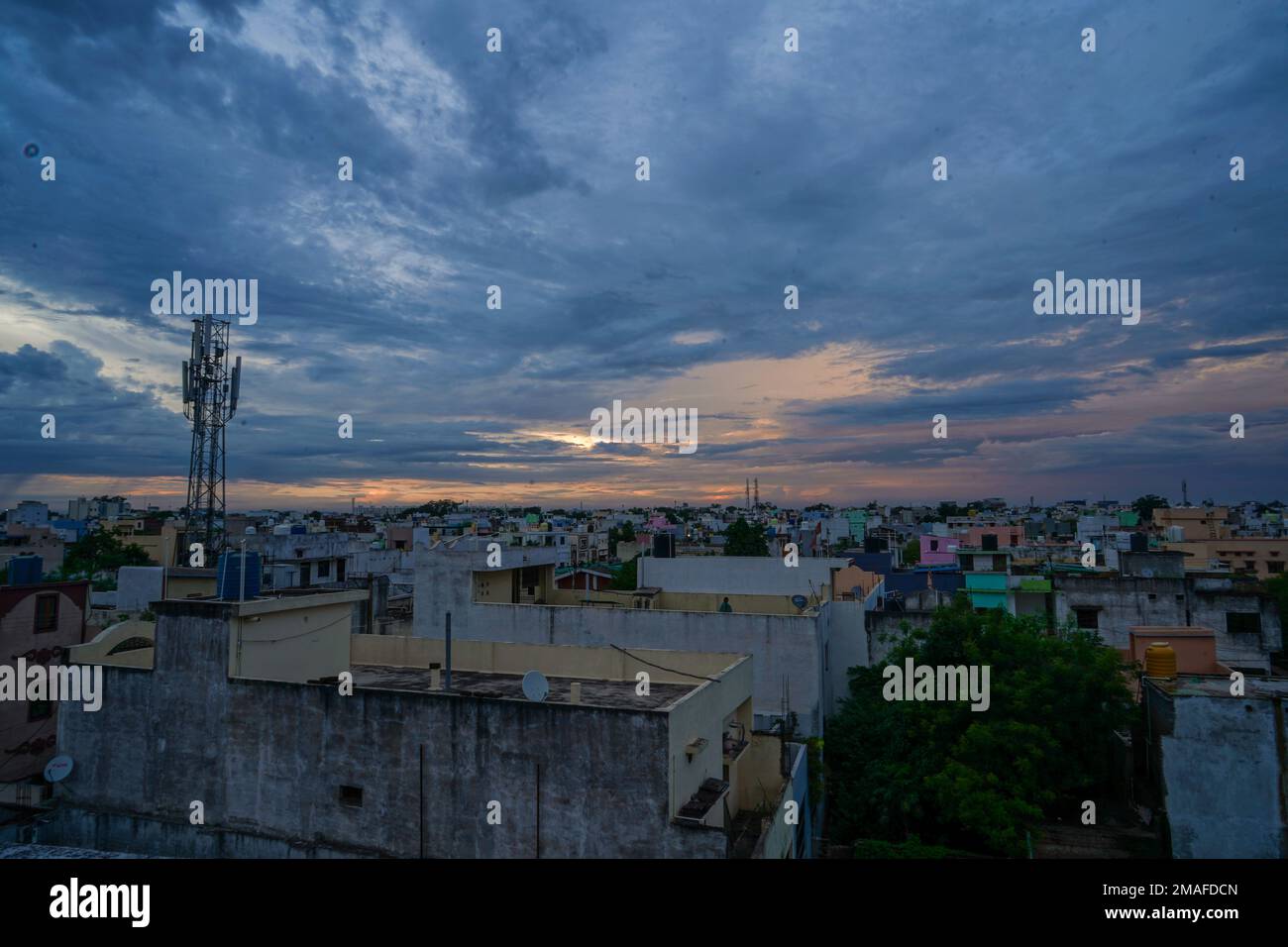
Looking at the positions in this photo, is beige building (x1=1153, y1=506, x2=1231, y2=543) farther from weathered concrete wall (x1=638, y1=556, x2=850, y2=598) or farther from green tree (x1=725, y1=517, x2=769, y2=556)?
weathered concrete wall (x1=638, y1=556, x2=850, y2=598)

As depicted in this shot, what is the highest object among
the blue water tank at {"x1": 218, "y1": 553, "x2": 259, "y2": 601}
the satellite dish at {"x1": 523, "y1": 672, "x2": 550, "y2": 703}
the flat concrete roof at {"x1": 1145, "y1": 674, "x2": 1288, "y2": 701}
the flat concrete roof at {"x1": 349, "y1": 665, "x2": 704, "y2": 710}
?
the blue water tank at {"x1": 218, "y1": 553, "x2": 259, "y2": 601}

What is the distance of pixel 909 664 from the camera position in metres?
23.1

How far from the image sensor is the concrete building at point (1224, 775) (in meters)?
14.3

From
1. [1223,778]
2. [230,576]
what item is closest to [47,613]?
[230,576]

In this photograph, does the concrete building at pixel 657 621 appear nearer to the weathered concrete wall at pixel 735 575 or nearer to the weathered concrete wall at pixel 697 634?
the weathered concrete wall at pixel 697 634

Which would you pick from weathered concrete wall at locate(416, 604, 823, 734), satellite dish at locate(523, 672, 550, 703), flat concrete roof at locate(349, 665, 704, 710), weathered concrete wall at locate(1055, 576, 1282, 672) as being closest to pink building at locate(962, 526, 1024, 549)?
weathered concrete wall at locate(1055, 576, 1282, 672)

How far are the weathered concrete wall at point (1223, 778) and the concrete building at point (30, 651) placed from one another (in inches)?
1090

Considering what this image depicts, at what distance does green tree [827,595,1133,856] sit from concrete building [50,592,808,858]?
3.50m

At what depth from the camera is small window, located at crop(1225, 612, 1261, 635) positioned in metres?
28.2

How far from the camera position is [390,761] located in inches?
554

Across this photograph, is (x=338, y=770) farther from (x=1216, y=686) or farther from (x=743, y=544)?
(x=743, y=544)

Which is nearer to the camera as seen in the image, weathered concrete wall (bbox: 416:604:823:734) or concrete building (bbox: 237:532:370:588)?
weathered concrete wall (bbox: 416:604:823:734)

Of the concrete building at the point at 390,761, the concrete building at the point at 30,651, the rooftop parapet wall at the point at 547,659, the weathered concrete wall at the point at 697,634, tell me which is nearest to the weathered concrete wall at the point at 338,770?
the concrete building at the point at 390,761
